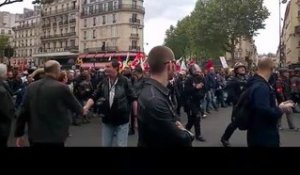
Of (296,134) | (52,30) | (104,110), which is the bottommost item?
(296,134)

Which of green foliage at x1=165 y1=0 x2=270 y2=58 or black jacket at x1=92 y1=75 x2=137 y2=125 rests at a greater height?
green foliage at x1=165 y1=0 x2=270 y2=58

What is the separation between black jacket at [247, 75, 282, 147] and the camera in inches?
143

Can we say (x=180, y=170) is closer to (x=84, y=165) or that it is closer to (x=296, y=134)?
(x=84, y=165)

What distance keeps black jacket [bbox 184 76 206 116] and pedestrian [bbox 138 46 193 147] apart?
7.15 m

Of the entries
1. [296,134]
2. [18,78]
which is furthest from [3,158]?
[18,78]

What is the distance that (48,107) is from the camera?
4109 mm

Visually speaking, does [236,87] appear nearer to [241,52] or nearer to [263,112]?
[263,112]

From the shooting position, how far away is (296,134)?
10570 millimetres

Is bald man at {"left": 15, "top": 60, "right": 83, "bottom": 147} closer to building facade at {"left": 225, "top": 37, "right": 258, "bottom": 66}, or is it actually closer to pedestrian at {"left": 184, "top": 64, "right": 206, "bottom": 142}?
pedestrian at {"left": 184, "top": 64, "right": 206, "bottom": 142}

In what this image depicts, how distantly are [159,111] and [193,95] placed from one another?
7.73m

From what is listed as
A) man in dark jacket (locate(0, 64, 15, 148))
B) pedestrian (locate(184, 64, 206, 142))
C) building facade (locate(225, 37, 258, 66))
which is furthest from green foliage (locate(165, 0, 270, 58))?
man in dark jacket (locate(0, 64, 15, 148))

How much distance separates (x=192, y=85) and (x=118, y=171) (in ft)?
29.1

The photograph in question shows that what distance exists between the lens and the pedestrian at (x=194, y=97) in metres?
9.55

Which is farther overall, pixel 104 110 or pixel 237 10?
pixel 237 10
